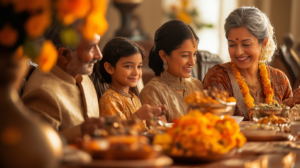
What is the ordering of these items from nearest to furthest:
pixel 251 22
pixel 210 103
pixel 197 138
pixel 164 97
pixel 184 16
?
pixel 197 138 < pixel 210 103 < pixel 164 97 < pixel 251 22 < pixel 184 16

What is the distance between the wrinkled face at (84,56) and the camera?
167 cm

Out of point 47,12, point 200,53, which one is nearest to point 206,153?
point 47,12

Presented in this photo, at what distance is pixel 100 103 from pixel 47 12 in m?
1.23

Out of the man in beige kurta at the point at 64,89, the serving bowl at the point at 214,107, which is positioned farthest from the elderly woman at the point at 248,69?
the man in beige kurta at the point at 64,89

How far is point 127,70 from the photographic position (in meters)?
2.14

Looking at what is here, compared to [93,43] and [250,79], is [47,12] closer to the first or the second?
[93,43]

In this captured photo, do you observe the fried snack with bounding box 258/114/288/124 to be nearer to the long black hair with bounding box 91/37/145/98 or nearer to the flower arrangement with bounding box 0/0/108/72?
the long black hair with bounding box 91/37/145/98

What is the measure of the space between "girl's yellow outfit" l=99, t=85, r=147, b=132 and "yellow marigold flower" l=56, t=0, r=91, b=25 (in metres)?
1.11

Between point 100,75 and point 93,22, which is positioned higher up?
point 93,22

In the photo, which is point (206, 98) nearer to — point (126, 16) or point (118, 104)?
point (118, 104)

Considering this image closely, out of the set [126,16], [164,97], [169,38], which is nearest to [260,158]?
[164,97]

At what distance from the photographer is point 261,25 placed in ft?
8.82

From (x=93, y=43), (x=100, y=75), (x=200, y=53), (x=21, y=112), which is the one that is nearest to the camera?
(x=21, y=112)

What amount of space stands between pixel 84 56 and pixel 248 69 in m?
1.54
